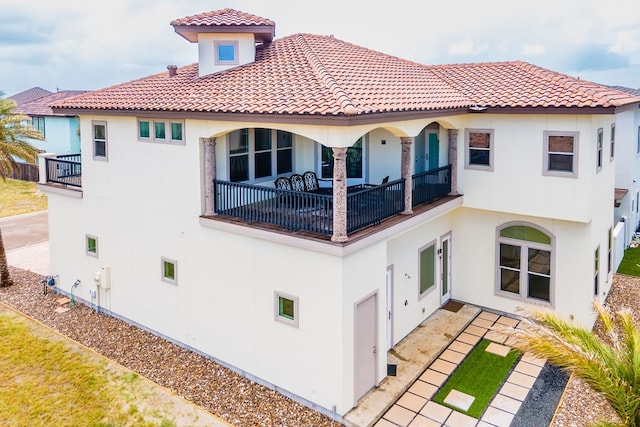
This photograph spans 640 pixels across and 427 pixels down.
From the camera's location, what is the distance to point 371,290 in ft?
35.7

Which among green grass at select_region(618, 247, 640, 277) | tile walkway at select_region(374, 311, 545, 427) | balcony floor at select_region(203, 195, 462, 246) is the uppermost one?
balcony floor at select_region(203, 195, 462, 246)

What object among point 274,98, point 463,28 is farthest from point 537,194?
point 463,28

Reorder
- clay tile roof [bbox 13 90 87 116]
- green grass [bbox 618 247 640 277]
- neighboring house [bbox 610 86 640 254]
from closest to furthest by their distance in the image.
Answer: green grass [bbox 618 247 640 277] → neighboring house [bbox 610 86 640 254] → clay tile roof [bbox 13 90 87 116]

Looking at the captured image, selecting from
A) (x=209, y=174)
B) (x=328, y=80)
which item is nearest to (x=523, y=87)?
(x=328, y=80)

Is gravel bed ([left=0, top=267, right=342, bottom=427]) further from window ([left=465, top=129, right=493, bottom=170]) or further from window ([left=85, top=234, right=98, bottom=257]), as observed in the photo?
window ([left=465, top=129, right=493, bottom=170])

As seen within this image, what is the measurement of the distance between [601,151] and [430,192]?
474 cm

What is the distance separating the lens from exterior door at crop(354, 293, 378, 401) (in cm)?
1062

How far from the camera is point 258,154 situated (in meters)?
14.2

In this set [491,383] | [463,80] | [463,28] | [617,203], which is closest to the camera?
[491,383]

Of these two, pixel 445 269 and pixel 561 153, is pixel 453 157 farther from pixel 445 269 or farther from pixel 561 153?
pixel 445 269

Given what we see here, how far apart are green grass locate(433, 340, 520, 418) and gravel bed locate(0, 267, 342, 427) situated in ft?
9.55

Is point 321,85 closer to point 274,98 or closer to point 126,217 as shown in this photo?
point 274,98

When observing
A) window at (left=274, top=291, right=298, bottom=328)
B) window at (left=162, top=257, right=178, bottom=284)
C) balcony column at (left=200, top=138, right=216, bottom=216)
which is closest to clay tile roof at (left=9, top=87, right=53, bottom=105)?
window at (left=162, top=257, right=178, bottom=284)

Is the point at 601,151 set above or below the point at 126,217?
above
